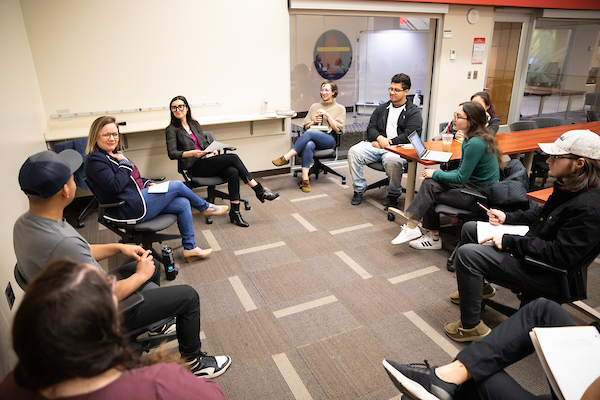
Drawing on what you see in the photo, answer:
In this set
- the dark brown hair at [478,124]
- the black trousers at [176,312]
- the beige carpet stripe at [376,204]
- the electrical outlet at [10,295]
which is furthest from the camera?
the beige carpet stripe at [376,204]

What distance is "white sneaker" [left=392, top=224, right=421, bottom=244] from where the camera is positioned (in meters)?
3.40

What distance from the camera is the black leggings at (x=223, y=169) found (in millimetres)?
3953

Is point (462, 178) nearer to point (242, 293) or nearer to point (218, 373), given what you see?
point (242, 293)

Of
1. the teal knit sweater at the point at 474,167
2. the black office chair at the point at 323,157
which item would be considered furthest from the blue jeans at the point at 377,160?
the teal knit sweater at the point at 474,167

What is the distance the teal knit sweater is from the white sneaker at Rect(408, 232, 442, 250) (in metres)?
0.56

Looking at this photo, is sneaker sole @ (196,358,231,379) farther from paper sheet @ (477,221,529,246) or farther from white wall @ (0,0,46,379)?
paper sheet @ (477,221,529,246)

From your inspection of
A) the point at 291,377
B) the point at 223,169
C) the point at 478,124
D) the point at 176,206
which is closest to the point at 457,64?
the point at 478,124

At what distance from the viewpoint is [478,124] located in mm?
2986

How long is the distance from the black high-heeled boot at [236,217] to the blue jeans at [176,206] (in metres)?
0.72

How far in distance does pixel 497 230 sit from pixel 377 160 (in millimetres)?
2131

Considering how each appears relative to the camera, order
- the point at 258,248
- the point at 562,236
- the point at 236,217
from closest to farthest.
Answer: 1. the point at 562,236
2. the point at 258,248
3. the point at 236,217

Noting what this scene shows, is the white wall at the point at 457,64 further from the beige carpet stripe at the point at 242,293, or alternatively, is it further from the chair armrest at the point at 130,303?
the chair armrest at the point at 130,303

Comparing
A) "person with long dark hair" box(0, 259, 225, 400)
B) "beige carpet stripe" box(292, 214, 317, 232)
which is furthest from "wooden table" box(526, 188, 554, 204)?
"person with long dark hair" box(0, 259, 225, 400)

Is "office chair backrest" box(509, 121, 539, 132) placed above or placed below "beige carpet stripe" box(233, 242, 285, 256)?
above
